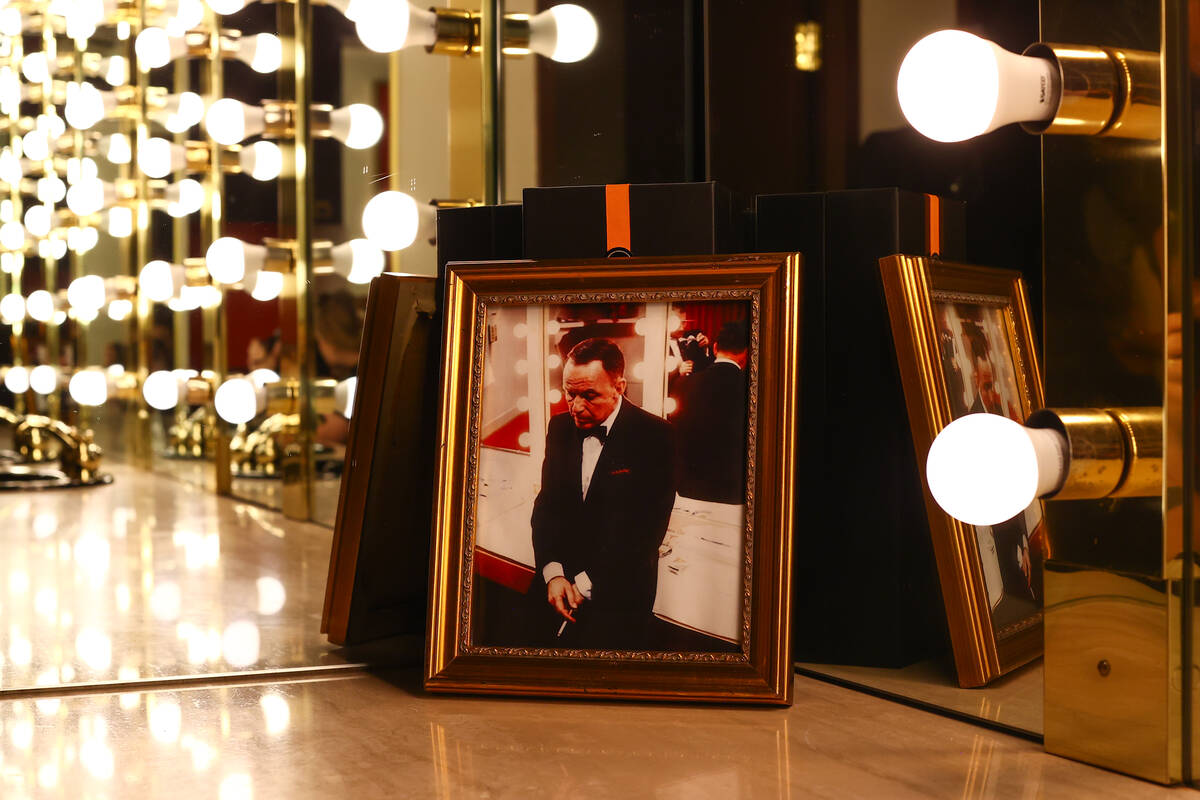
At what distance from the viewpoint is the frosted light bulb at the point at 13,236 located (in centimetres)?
124

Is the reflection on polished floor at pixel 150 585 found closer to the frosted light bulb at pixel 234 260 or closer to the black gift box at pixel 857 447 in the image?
the frosted light bulb at pixel 234 260

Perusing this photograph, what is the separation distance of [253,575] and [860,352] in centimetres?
65

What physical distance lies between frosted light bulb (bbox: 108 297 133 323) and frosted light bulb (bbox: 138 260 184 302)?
0.10ft

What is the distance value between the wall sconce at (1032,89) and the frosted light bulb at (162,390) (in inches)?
38.2

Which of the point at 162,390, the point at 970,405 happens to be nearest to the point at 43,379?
the point at 162,390

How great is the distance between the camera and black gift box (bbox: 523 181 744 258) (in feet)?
2.78

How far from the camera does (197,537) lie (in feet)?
4.28

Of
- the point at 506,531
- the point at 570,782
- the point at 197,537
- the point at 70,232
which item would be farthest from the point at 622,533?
the point at 70,232

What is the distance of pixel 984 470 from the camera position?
1.85ft

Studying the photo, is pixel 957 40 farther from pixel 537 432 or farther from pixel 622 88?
pixel 622 88

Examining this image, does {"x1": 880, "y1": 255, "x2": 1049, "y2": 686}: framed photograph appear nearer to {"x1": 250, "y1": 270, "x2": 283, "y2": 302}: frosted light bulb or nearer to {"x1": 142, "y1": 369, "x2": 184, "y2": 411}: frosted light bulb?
{"x1": 250, "y1": 270, "x2": 283, "y2": 302}: frosted light bulb

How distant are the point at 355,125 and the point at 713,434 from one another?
66 cm

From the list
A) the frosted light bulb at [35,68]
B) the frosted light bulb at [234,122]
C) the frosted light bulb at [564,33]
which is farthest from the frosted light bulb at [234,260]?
the frosted light bulb at [564,33]

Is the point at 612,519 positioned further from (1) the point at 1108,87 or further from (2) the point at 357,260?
(2) the point at 357,260
